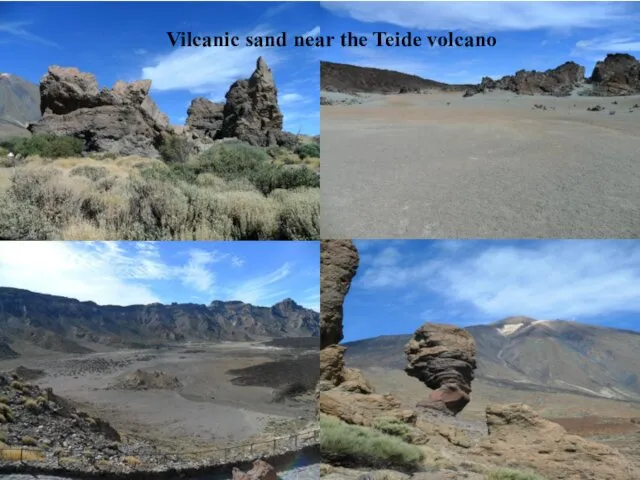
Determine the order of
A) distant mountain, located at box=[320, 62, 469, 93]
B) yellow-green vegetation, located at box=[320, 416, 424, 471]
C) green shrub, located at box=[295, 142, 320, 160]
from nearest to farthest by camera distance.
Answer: yellow-green vegetation, located at box=[320, 416, 424, 471], green shrub, located at box=[295, 142, 320, 160], distant mountain, located at box=[320, 62, 469, 93]

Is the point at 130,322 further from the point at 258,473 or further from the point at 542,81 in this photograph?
the point at 542,81

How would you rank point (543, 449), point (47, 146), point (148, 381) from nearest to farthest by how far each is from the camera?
point (543, 449) → point (148, 381) → point (47, 146)

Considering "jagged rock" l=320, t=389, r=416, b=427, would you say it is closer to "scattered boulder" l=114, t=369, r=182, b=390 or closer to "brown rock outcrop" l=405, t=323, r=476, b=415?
"scattered boulder" l=114, t=369, r=182, b=390

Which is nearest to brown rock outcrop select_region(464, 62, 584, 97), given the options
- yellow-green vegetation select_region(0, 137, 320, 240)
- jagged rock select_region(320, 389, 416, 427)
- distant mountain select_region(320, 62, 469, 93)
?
distant mountain select_region(320, 62, 469, 93)

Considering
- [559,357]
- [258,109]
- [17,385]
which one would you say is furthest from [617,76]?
[17,385]

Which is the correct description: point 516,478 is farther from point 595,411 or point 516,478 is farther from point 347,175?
point 595,411

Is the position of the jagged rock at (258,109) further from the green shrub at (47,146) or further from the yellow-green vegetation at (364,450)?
the yellow-green vegetation at (364,450)
